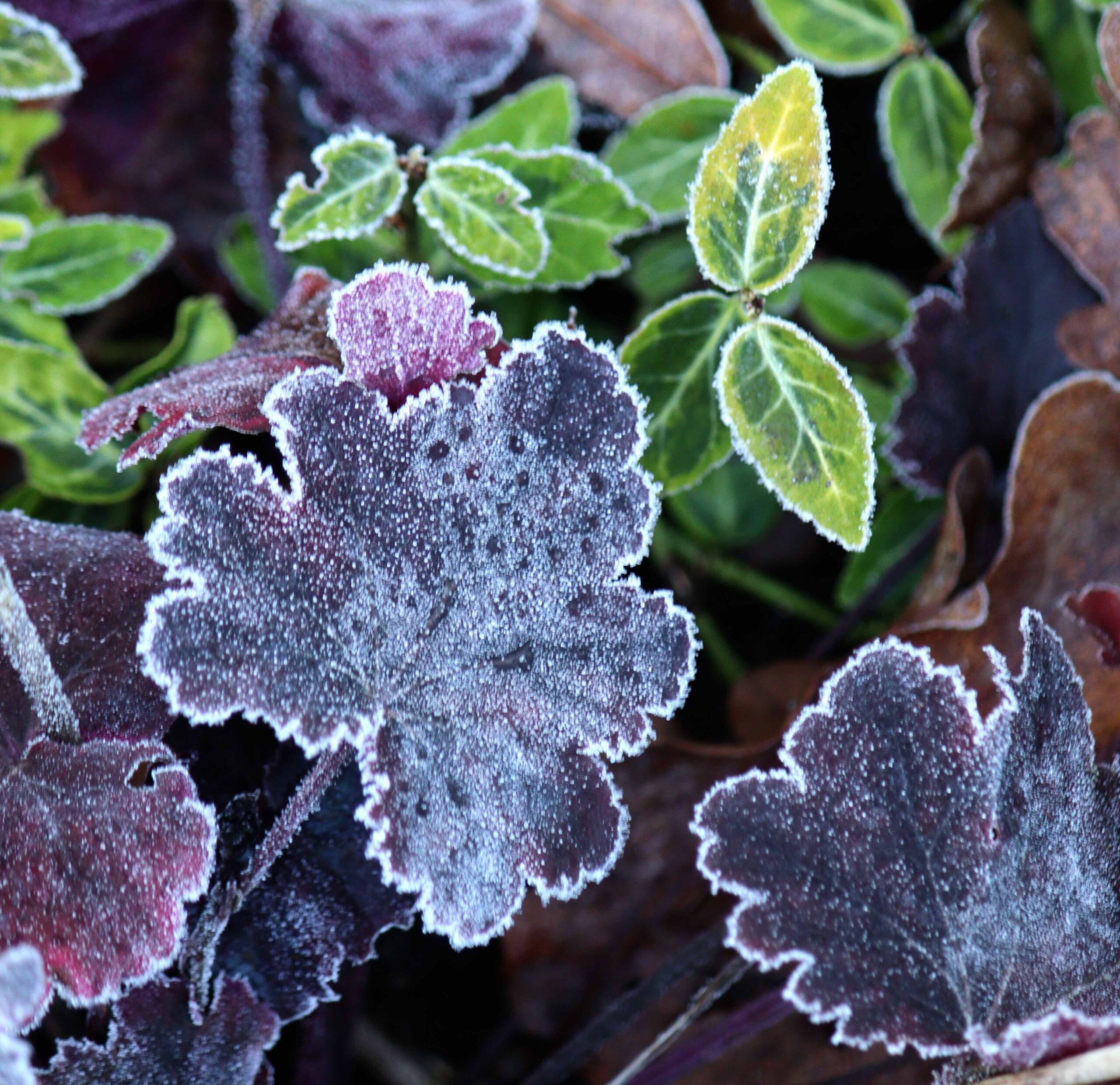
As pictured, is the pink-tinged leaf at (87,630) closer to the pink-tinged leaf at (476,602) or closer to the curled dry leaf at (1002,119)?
the pink-tinged leaf at (476,602)

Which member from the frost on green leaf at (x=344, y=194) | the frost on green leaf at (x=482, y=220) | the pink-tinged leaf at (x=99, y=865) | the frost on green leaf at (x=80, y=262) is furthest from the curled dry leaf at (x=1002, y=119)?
the pink-tinged leaf at (x=99, y=865)

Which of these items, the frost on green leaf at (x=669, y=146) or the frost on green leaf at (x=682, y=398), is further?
the frost on green leaf at (x=669, y=146)

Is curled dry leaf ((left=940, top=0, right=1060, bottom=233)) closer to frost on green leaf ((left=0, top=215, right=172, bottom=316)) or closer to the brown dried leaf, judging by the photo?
the brown dried leaf

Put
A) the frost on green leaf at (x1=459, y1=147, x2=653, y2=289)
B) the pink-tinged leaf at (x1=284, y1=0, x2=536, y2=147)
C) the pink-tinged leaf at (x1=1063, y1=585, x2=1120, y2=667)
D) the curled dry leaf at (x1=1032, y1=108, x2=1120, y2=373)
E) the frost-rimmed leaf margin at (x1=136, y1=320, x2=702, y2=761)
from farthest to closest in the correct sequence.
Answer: the pink-tinged leaf at (x1=284, y1=0, x2=536, y2=147), the curled dry leaf at (x1=1032, y1=108, x2=1120, y2=373), the frost on green leaf at (x1=459, y1=147, x2=653, y2=289), the pink-tinged leaf at (x1=1063, y1=585, x2=1120, y2=667), the frost-rimmed leaf margin at (x1=136, y1=320, x2=702, y2=761)

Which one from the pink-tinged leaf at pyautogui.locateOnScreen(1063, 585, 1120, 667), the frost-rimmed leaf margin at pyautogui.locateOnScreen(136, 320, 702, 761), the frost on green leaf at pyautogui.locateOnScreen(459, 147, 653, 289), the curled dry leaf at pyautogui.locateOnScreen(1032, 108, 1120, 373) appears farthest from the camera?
the curled dry leaf at pyautogui.locateOnScreen(1032, 108, 1120, 373)

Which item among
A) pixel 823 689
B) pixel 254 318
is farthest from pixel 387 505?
pixel 254 318

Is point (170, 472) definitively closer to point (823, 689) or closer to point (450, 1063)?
point (823, 689)

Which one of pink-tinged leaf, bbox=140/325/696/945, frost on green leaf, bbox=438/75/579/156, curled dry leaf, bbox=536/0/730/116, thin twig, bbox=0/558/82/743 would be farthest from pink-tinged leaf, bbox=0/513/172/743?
curled dry leaf, bbox=536/0/730/116
